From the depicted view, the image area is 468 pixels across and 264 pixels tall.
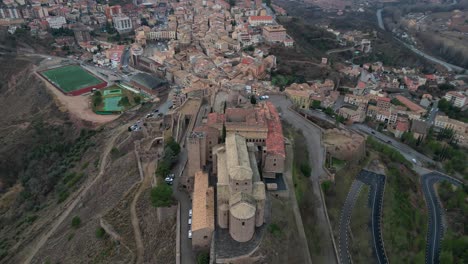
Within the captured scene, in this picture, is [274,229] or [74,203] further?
[74,203]

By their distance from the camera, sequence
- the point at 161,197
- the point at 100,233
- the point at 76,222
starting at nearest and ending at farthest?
the point at 161,197 → the point at 100,233 → the point at 76,222

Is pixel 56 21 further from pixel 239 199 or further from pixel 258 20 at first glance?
pixel 239 199

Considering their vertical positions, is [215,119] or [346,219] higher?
[215,119]

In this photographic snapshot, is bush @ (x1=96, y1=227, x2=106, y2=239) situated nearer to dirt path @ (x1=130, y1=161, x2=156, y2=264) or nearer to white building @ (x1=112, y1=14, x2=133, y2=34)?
dirt path @ (x1=130, y1=161, x2=156, y2=264)

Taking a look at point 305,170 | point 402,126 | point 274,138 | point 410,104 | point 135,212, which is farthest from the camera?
point 410,104

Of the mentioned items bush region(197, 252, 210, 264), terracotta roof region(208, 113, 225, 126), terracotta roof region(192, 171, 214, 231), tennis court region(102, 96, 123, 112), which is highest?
terracotta roof region(208, 113, 225, 126)

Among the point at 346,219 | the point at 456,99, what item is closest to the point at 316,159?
the point at 346,219

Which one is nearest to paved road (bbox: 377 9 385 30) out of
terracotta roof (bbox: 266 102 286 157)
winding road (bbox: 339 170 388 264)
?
winding road (bbox: 339 170 388 264)

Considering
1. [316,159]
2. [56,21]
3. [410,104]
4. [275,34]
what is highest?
[56,21]
